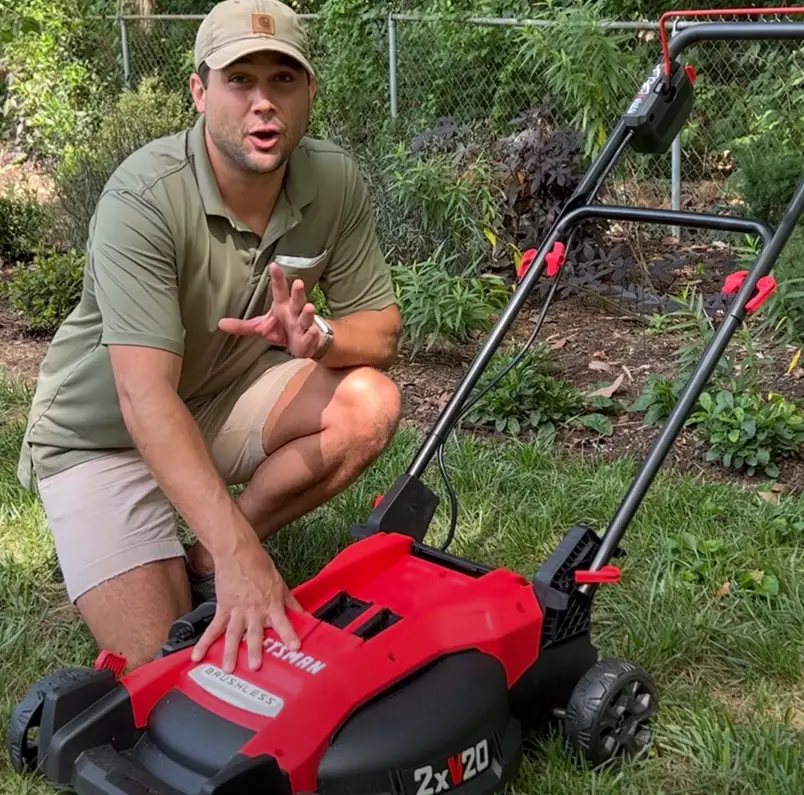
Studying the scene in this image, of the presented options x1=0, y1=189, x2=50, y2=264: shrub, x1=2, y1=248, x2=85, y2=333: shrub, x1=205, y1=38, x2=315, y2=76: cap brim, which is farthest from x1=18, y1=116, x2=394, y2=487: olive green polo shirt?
x1=0, y1=189, x2=50, y2=264: shrub

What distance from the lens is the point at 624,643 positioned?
2.78 meters

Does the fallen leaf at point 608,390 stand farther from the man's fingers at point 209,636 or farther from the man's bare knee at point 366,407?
the man's fingers at point 209,636

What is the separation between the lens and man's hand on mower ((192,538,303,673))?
2084 millimetres

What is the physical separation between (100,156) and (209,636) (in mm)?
5241

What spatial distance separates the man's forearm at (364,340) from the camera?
287cm

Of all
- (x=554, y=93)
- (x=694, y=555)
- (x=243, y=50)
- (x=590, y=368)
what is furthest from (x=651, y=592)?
(x=554, y=93)

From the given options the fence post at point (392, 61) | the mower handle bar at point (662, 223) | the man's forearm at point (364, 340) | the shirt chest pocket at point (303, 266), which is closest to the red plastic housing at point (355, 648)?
the mower handle bar at point (662, 223)

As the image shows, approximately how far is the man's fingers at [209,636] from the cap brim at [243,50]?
122 centimetres

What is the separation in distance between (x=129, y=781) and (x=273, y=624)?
0.38 m

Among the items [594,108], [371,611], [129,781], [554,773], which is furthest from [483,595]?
[594,108]

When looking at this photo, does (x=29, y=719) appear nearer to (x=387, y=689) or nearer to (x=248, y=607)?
(x=248, y=607)

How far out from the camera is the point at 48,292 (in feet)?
18.1

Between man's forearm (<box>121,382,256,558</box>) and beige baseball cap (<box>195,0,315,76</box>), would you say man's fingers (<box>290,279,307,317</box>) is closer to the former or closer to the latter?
man's forearm (<box>121,382,256,558</box>)

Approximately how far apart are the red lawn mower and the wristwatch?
15.8 inches
